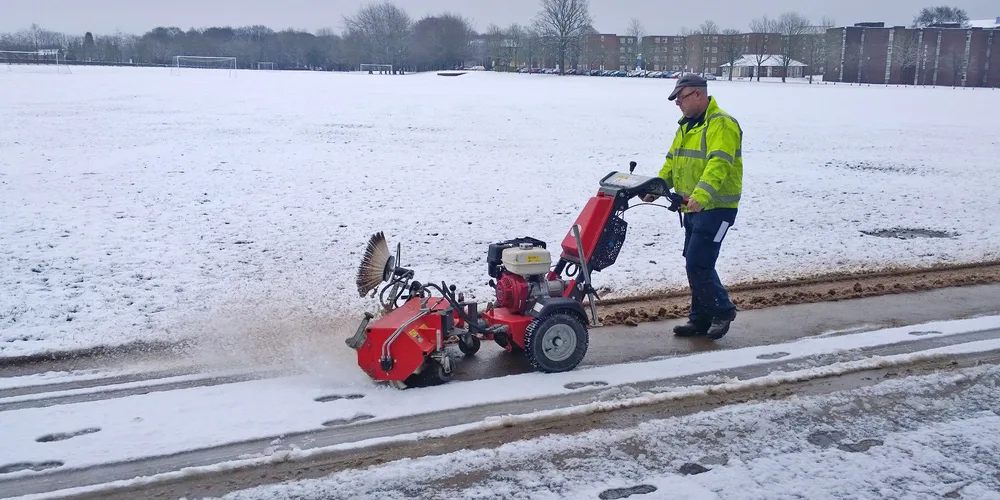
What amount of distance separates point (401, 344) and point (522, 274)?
1.02m

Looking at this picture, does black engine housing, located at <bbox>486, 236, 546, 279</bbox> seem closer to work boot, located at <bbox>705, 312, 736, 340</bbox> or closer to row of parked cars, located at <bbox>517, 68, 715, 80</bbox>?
work boot, located at <bbox>705, 312, 736, 340</bbox>

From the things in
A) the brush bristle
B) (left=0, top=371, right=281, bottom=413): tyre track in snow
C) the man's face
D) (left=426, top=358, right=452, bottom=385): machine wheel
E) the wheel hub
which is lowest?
(left=0, top=371, right=281, bottom=413): tyre track in snow

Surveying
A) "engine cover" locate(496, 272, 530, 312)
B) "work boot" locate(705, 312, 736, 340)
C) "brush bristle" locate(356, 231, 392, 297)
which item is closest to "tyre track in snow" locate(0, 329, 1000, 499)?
"work boot" locate(705, 312, 736, 340)

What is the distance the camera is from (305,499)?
12.3ft

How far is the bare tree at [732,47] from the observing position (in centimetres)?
9619

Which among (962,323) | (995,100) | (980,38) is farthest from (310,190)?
(980,38)

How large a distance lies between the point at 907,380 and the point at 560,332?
2.35m

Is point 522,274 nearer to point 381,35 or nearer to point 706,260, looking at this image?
point 706,260

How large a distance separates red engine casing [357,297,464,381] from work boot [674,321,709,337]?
2244mm

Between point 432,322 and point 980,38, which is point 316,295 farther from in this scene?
point 980,38

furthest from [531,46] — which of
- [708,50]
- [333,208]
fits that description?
[333,208]

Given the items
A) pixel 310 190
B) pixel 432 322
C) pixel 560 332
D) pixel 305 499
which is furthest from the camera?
pixel 310 190

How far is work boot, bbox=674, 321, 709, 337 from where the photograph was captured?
20.8 ft

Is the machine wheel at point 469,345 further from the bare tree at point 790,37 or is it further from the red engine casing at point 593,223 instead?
the bare tree at point 790,37
